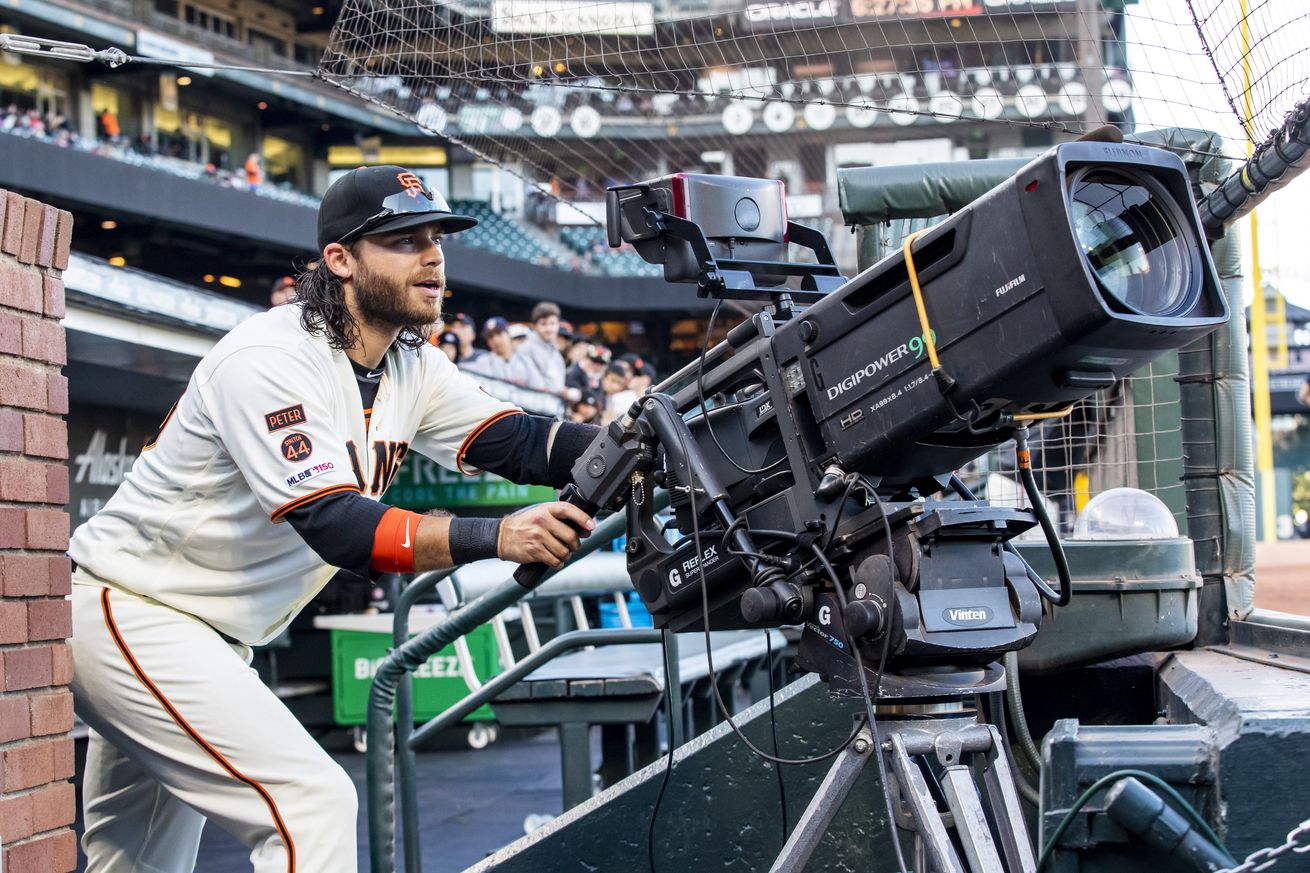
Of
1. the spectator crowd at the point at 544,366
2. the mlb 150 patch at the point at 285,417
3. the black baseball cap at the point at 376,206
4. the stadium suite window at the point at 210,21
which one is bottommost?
the mlb 150 patch at the point at 285,417

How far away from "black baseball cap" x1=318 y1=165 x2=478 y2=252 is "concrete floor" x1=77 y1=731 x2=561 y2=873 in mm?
3571

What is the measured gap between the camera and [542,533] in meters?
2.57

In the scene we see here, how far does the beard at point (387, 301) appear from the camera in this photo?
9.67 feet

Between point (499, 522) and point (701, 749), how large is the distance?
1249 millimetres

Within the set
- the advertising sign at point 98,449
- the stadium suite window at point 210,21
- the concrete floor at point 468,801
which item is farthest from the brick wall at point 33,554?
the stadium suite window at point 210,21

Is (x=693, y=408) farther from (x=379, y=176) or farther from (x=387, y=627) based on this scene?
(x=387, y=627)

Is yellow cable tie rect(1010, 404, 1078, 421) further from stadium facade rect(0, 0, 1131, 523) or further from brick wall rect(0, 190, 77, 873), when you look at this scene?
stadium facade rect(0, 0, 1131, 523)

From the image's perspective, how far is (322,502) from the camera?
257cm

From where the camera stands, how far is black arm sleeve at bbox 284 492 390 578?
2.55m

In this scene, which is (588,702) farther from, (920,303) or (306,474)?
(920,303)

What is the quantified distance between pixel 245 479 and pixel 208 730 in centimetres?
50

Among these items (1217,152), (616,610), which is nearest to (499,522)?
(1217,152)

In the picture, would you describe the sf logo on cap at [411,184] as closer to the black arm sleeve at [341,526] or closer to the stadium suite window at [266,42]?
the black arm sleeve at [341,526]

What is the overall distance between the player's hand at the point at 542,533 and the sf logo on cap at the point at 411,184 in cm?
81
